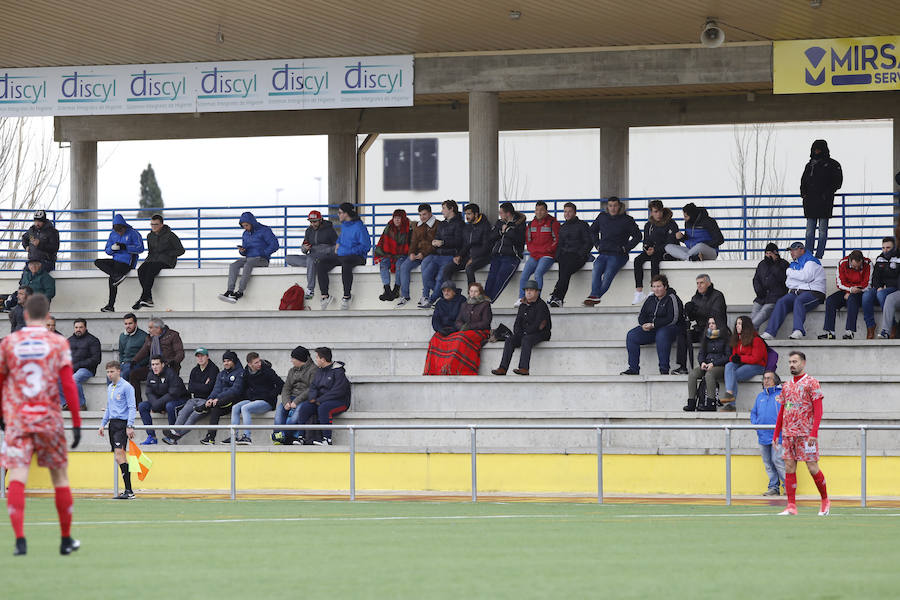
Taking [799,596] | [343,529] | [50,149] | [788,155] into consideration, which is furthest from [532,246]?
[50,149]

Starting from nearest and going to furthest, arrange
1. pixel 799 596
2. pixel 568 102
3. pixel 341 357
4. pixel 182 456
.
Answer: pixel 799 596
pixel 182 456
pixel 341 357
pixel 568 102

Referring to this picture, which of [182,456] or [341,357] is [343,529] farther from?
[341,357]

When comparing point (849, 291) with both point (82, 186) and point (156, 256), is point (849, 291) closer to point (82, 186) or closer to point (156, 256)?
point (156, 256)

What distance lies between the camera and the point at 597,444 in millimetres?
16625

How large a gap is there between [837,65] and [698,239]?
3472 mm

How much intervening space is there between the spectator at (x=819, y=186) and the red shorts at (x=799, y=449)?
23.4ft

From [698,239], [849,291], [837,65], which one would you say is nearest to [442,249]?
[698,239]

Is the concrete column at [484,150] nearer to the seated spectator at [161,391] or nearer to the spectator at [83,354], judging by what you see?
the seated spectator at [161,391]

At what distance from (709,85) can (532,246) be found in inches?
171

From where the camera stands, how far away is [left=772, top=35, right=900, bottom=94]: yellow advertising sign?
21.5 m

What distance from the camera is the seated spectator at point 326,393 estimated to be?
19.0 metres

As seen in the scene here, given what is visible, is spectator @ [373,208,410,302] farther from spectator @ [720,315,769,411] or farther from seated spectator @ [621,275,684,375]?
spectator @ [720,315,769,411]

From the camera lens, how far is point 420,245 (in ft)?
72.2

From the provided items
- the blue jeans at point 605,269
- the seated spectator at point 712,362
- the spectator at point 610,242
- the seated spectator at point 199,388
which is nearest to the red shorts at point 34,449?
the seated spectator at point 199,388
